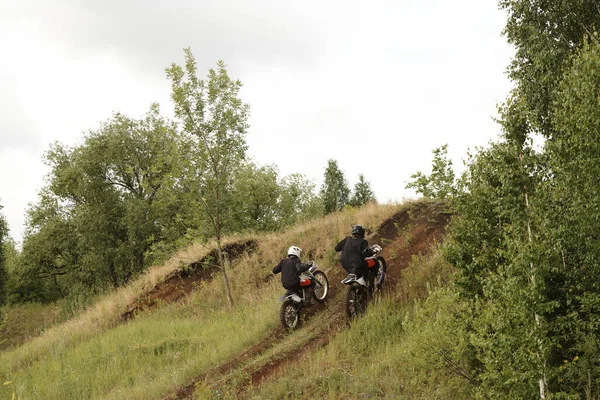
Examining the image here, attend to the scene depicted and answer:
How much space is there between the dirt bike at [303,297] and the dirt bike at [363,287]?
4.32 feet

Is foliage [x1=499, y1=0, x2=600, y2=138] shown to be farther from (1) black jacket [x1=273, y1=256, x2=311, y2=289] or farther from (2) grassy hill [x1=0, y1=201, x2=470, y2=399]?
(1) black jacket [x1=273, y1=256, x2=311, y2=289]

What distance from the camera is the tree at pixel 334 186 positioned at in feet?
222

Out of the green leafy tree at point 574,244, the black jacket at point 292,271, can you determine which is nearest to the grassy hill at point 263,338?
the black jacket at point 292,271

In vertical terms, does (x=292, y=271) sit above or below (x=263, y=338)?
above

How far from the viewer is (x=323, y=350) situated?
35.0 ft

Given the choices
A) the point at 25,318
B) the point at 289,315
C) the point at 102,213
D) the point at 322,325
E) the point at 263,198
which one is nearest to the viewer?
the point at 322,325

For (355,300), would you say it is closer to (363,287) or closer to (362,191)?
(363,287)

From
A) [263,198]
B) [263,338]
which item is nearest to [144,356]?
[263,338]

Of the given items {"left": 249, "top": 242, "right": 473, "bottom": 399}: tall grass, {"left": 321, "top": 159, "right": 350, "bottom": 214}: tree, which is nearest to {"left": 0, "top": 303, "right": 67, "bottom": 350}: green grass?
{"left": 249, "top": 242, "right": 473, "bottom": 399}: tall grass

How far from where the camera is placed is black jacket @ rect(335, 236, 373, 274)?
12.6 m

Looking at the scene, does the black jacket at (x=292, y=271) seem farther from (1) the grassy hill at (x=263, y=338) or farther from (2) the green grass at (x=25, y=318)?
(2) the green grass at (x=25, y=318)

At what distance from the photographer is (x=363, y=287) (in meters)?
12.7

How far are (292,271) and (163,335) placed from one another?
536 centimetres

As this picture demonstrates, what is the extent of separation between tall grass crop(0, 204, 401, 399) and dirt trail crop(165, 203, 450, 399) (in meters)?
0.57
